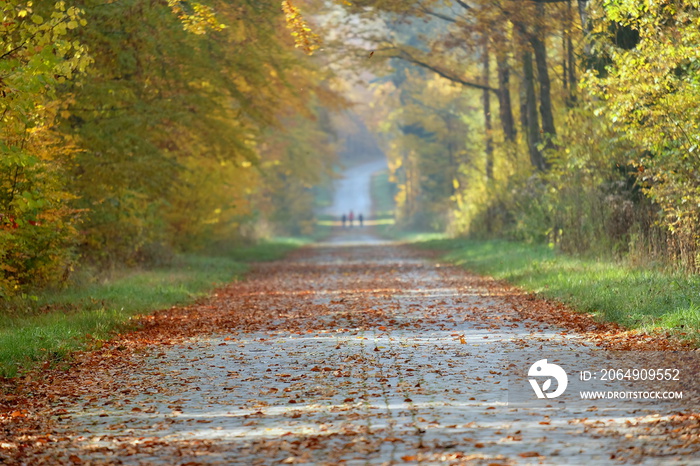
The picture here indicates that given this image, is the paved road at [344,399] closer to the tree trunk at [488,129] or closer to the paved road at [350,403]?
the paved road at [350,403]

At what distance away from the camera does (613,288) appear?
1555 centimetres

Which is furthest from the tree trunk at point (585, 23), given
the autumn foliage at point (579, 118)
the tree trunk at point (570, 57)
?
the tree trunk at point (570, 57)

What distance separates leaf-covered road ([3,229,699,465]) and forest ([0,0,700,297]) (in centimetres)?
293

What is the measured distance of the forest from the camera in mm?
14734

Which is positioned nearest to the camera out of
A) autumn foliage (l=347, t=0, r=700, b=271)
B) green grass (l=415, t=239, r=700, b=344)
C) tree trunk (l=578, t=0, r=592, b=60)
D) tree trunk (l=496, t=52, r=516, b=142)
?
green grass (l=415, t=239, r=700, b=344)

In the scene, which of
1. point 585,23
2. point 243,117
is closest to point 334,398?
point 585,23

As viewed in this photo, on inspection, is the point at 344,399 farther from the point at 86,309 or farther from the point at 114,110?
the point at 114,110

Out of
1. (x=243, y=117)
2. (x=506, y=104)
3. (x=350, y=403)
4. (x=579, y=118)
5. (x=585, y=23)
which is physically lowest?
(x=350, y=403)

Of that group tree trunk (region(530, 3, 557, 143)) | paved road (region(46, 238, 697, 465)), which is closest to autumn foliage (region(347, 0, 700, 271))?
tree trunk (region(530, 3, 557, 143))

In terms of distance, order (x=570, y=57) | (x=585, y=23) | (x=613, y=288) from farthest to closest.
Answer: (x=570, y=57) < (x=585, y=23) < (x=613, y=288)

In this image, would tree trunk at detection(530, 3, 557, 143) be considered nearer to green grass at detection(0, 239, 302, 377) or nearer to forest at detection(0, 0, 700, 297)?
forest at detection(0, 0, 700, 297)

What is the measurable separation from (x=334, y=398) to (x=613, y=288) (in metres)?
8.07

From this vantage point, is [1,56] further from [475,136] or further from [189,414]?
[475,136]

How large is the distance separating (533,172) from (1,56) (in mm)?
22841
